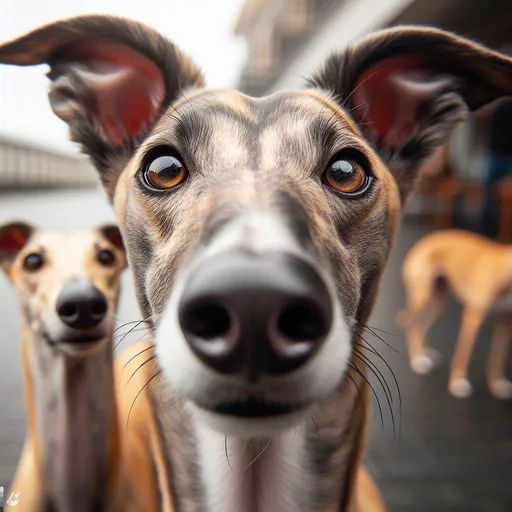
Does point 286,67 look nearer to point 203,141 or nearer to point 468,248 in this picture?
point 203,141

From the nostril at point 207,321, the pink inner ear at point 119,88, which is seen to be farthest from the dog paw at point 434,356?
the nostril at point 207,321

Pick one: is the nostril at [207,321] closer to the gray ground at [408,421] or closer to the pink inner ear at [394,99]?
the gray ground at [408,421]

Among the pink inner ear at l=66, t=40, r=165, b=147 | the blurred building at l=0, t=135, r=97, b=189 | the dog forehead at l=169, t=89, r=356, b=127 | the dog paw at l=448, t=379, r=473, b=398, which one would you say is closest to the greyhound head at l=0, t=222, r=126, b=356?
the blurred building at l=0, t=135, r=97, b=189

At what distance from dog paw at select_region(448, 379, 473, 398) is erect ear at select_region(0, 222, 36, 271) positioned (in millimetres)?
2991

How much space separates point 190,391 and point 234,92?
682 millimetres

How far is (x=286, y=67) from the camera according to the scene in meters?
1.33

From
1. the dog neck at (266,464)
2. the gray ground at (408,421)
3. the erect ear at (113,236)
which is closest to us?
the dog neck at (266,464)

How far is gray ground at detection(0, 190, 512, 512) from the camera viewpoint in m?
1.42

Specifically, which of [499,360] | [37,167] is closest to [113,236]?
[37,167]

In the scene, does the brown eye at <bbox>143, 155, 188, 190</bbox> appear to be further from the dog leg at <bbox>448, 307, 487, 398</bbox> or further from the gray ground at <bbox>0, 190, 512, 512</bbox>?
the dog leg at <bbox>448, 307, 487, 398</bbox>

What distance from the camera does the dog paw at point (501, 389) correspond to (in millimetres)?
3302

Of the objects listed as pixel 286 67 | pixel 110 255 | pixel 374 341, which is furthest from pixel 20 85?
pixel 374 341

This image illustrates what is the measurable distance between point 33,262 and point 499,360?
3264 mm

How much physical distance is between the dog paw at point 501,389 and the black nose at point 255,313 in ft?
10.4
